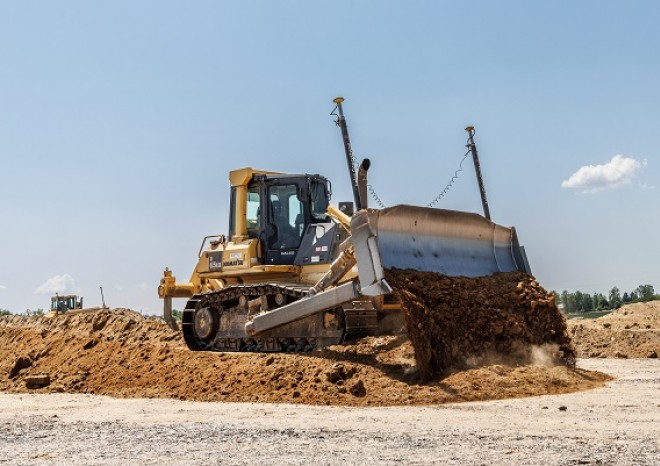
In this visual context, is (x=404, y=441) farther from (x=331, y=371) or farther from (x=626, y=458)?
(x=331, y=371)

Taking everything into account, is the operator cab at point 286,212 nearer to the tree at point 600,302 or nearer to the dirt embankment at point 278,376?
the dirt embankment at point 278,376

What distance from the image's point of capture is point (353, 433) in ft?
23.8

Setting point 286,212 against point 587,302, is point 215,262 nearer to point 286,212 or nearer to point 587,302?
point 286,212

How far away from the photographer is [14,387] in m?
14.3

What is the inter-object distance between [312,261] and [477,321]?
4.26m

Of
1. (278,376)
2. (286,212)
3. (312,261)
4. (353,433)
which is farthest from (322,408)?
(286,212)

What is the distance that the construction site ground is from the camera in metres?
6.39

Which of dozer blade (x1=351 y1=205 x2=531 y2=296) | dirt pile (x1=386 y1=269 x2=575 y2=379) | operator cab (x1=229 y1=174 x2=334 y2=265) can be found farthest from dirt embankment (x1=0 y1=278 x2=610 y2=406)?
operator cab (x1=229 y1=174 x2=334 y2=265)

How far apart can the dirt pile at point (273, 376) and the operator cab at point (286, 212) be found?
97.4 inches

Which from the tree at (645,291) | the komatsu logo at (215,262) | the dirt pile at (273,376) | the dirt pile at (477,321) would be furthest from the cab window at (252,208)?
the tree at (645,291)

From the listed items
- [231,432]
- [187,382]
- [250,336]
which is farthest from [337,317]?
[231,432]

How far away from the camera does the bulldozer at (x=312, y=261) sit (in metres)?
11.1

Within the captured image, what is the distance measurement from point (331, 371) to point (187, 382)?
2624mm

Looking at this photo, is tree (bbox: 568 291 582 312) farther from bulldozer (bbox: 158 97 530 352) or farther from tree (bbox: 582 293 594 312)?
bulldozer (bbox: 158 97 530 352)
